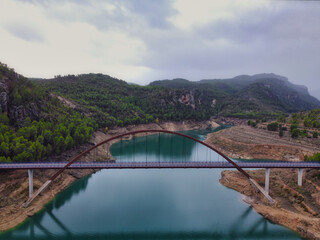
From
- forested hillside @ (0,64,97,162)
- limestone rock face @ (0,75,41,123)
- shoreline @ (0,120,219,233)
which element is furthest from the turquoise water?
limestone rock face @ (0,75,41,123)

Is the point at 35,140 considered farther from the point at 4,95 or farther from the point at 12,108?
the point at 4,95

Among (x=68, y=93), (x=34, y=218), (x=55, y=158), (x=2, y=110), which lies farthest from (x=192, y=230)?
(x=68, y=93)

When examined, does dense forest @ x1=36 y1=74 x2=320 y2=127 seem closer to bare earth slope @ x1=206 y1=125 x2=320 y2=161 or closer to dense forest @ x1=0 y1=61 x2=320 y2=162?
dense forest @ x1=0 y1=61 x2=320 y2=162

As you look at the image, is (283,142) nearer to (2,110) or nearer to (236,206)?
(236,206)

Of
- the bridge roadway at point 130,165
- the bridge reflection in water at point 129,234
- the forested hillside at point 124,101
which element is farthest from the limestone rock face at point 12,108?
the forested hillside at point 124,101

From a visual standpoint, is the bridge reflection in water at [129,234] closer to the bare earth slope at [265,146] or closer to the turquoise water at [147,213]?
the turquoise water at [147,213]

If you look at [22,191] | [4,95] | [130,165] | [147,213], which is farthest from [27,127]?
[147,213]
